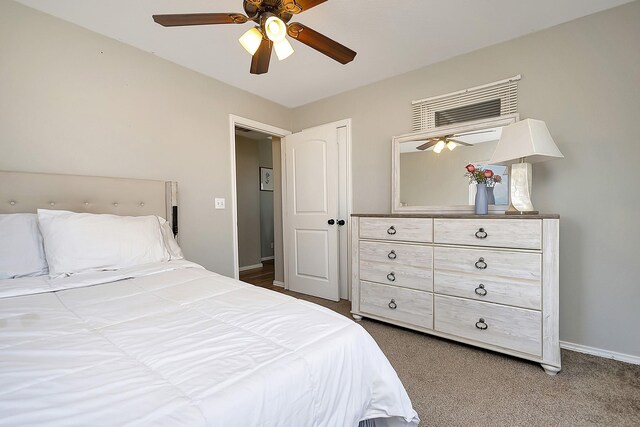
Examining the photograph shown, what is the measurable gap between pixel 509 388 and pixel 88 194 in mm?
2982

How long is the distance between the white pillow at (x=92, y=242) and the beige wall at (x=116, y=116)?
584mm

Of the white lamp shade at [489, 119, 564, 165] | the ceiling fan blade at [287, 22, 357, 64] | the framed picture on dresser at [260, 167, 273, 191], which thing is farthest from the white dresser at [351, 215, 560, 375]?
the framed picture on dresser at [260, 167, 273, 191]

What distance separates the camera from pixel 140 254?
1.74 metres

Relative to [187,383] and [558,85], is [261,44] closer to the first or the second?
[187,383]

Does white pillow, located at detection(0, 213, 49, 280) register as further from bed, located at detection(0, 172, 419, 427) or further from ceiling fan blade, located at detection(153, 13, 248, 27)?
ceiling fan blade, located at detection(153, 13, 248, 27)

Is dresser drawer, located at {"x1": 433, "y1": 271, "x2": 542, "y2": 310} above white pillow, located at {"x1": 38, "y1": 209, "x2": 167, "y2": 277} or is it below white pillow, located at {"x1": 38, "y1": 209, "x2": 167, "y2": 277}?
below

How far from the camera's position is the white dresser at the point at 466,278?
5.64 ft

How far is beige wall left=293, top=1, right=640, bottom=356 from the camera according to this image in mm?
1825

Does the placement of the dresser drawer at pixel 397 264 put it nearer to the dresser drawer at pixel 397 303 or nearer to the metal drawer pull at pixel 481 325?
the dresser drawer at pixel 397 303

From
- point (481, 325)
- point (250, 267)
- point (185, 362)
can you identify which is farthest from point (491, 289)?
point (250, 267)

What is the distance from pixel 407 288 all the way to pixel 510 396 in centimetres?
91

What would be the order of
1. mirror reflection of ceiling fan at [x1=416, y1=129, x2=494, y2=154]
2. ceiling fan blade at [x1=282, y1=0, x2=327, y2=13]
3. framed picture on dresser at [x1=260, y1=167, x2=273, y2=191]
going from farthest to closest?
framed picture on dresser at [x1=260, y1=167, x2=273, y2=191], mirror reflection of ceiling fan at [x1=416, y1=129, x2=494, y2=154], ceiling fan blade at [x1=282, y1=0, x2=327, y2=13]

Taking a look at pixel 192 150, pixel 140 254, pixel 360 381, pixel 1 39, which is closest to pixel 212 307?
pixel 360 381

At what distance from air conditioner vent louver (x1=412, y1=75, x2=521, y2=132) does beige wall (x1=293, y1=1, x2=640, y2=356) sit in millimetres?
78
